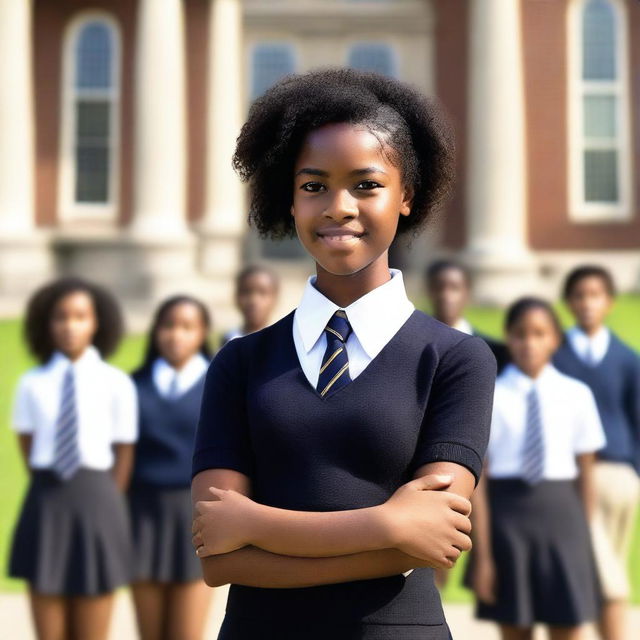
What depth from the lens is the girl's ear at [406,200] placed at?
2331mm

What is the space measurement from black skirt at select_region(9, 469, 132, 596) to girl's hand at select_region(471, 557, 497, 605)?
1525mm

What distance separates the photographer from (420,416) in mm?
2152

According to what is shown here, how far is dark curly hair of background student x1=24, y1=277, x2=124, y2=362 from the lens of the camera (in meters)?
5.60

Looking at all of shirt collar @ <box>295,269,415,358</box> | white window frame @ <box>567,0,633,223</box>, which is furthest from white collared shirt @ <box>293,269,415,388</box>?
white window frame @ <box>567,0,633,223</box>

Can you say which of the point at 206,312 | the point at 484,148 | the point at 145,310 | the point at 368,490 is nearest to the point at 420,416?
the point at 368,490

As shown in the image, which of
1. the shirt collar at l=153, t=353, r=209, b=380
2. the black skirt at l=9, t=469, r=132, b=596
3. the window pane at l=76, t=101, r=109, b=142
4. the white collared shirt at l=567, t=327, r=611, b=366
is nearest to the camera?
the black skirt at l=9, t=469, r=132, b=596

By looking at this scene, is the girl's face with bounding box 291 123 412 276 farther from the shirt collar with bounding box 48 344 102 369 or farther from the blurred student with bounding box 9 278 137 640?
the shirt collar with bounding box 48 344 102 369

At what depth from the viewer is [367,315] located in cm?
224

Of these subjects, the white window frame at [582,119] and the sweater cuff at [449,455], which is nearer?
the sweater cuff at [449,455]

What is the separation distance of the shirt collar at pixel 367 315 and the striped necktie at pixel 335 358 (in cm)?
1

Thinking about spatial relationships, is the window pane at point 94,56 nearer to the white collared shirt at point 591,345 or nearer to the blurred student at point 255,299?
the blurred student at point 255,299

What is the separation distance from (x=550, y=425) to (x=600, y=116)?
17887 millimetres

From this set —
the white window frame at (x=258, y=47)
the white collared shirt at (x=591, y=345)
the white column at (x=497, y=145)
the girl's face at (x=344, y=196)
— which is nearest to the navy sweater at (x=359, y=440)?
the girl's face at (x=344, y=196)

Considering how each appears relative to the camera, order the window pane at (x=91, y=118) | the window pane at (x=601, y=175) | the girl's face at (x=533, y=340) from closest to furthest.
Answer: the girl's face at (x=533, y=340), the window pane at (x=601, y=175), the window pane at (x=91, y=118)
